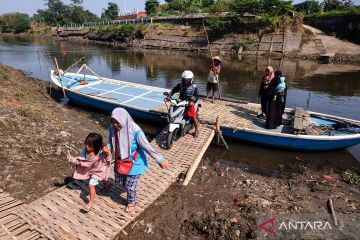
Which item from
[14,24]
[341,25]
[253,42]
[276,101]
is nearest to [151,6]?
[253,42]

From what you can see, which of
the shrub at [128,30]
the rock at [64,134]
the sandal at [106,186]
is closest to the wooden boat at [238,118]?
the rock at [64,134]

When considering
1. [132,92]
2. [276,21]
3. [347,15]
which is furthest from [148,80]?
[347,15]

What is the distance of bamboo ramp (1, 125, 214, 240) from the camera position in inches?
176

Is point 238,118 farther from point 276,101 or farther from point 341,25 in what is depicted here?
point 341,25

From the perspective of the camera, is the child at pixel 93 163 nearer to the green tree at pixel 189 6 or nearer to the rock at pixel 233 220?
the rock at pixel 233 220

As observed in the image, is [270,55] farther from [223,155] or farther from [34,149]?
[34,149]

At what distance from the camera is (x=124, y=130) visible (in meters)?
4.25

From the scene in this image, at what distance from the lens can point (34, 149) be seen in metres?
7.14

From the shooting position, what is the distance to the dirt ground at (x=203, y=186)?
198 inches

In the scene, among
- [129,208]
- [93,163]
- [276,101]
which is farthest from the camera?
[276,101]

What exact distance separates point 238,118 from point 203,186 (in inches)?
149

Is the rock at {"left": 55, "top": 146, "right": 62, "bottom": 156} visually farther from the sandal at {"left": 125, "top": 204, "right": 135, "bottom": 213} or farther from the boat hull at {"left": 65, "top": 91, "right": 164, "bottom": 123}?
the boat hull at {"left": 65, "top": 91, "right": 164, "bottom": 123}

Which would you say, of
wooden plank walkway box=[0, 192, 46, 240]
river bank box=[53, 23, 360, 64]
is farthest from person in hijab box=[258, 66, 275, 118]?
river bank box=[53, 23, 360, 64]

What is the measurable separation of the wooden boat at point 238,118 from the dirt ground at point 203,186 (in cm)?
63
